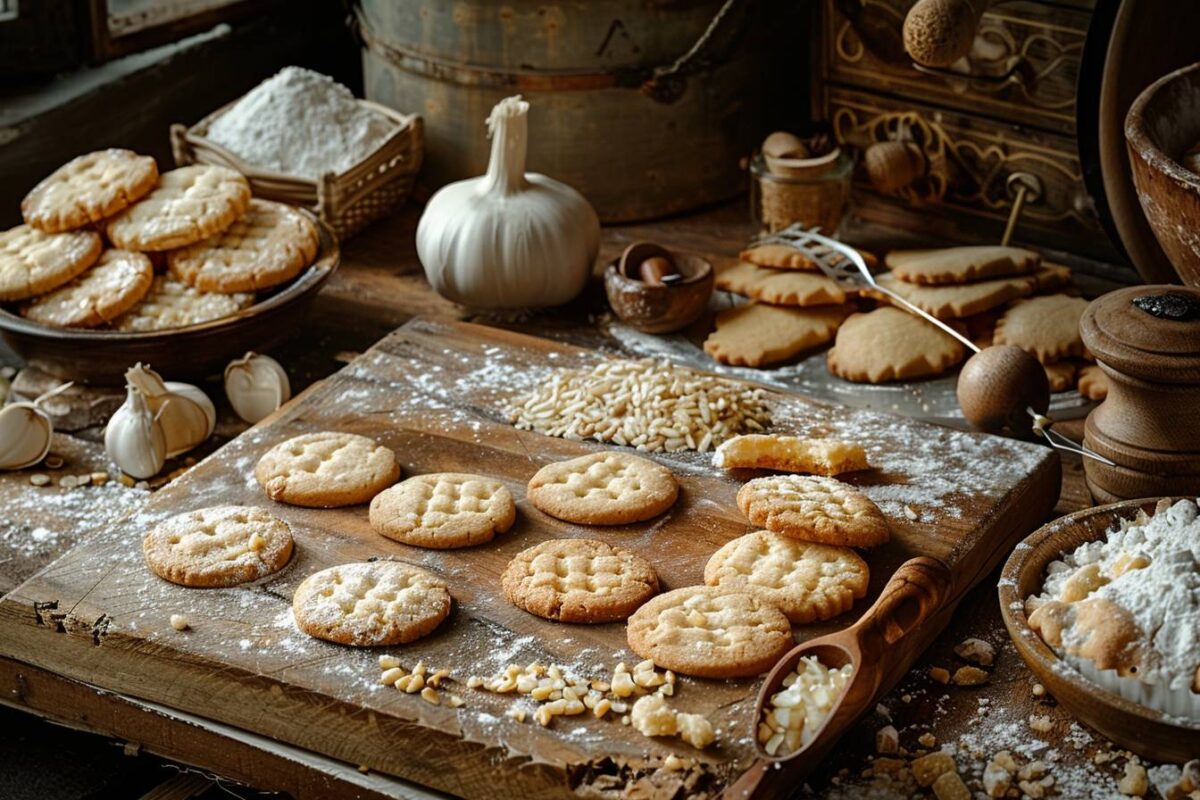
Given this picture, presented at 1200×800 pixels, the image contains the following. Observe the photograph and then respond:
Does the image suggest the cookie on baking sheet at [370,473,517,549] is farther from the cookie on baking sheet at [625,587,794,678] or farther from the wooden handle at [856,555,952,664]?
the wooden handle at [856,555,952,664]

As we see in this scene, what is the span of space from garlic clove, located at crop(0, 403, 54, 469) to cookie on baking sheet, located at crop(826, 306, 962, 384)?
116cm

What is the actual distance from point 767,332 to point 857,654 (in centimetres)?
97

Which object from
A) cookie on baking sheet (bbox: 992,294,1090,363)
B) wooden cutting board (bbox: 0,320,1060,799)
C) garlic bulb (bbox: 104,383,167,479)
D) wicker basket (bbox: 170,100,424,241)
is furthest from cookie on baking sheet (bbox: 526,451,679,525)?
wicker basket (bbox: 170,100,424,241)

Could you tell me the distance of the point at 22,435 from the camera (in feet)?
6.65

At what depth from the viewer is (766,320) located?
2.37 meters

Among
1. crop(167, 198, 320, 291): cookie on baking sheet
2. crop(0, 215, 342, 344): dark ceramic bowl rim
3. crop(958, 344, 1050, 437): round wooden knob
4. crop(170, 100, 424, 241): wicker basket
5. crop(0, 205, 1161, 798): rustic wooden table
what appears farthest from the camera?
crop(170, 100, 424, 241): wicker basket

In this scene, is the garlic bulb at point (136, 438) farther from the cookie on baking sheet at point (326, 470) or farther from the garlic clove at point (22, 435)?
the cookie on baking sheet at point (326, 470)

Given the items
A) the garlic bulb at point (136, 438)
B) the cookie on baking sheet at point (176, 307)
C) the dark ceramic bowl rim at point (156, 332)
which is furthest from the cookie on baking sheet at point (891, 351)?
the garlic bulb at point (136, 438)

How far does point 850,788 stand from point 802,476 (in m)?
0.48

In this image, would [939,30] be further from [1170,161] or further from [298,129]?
[298,129]

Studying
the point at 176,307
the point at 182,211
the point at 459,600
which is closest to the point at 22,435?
the point at 176,307

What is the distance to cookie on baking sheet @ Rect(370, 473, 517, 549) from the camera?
5.65 feet

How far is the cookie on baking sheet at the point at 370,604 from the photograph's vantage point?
1.55m

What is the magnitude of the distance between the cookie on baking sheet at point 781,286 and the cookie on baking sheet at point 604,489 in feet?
1.97
